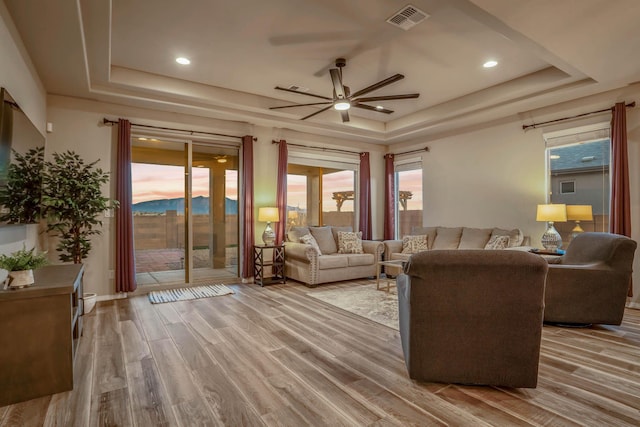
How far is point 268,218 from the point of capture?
567 centimetres

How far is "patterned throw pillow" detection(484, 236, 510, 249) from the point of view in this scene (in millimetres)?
4980

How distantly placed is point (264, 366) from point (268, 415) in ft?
2.13

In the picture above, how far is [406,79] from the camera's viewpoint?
182 inches

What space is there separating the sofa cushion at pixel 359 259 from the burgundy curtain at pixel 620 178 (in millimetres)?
3307

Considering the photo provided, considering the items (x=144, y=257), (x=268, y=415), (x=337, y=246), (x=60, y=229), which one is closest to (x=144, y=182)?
(x=144, y=257)

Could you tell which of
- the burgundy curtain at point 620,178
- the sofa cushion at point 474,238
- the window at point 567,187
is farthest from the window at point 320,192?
the burgundy curtain at point 620,178

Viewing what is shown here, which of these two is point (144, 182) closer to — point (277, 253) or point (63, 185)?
point (63, 185)

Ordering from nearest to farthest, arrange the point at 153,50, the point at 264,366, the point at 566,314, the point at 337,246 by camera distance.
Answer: the point at 264,366 → the point at 566,314 → the point at 153,50 → the point at 337,246

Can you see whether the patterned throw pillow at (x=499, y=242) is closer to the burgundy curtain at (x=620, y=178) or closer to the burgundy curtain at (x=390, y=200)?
the burgundy curtain at (x=620, y=178)

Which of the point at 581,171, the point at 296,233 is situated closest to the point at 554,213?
the point at 581,171

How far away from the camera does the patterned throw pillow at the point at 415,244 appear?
5.95 meters

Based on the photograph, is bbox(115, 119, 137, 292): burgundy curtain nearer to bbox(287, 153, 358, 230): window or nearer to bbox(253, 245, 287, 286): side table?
bbox(253, 245, 287, 286): side table

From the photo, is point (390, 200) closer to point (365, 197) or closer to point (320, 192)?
point (365, 197)

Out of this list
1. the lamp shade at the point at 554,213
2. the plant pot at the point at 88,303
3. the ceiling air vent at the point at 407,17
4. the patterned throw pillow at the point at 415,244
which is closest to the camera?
the ceiling air vent at the point at 407,17
